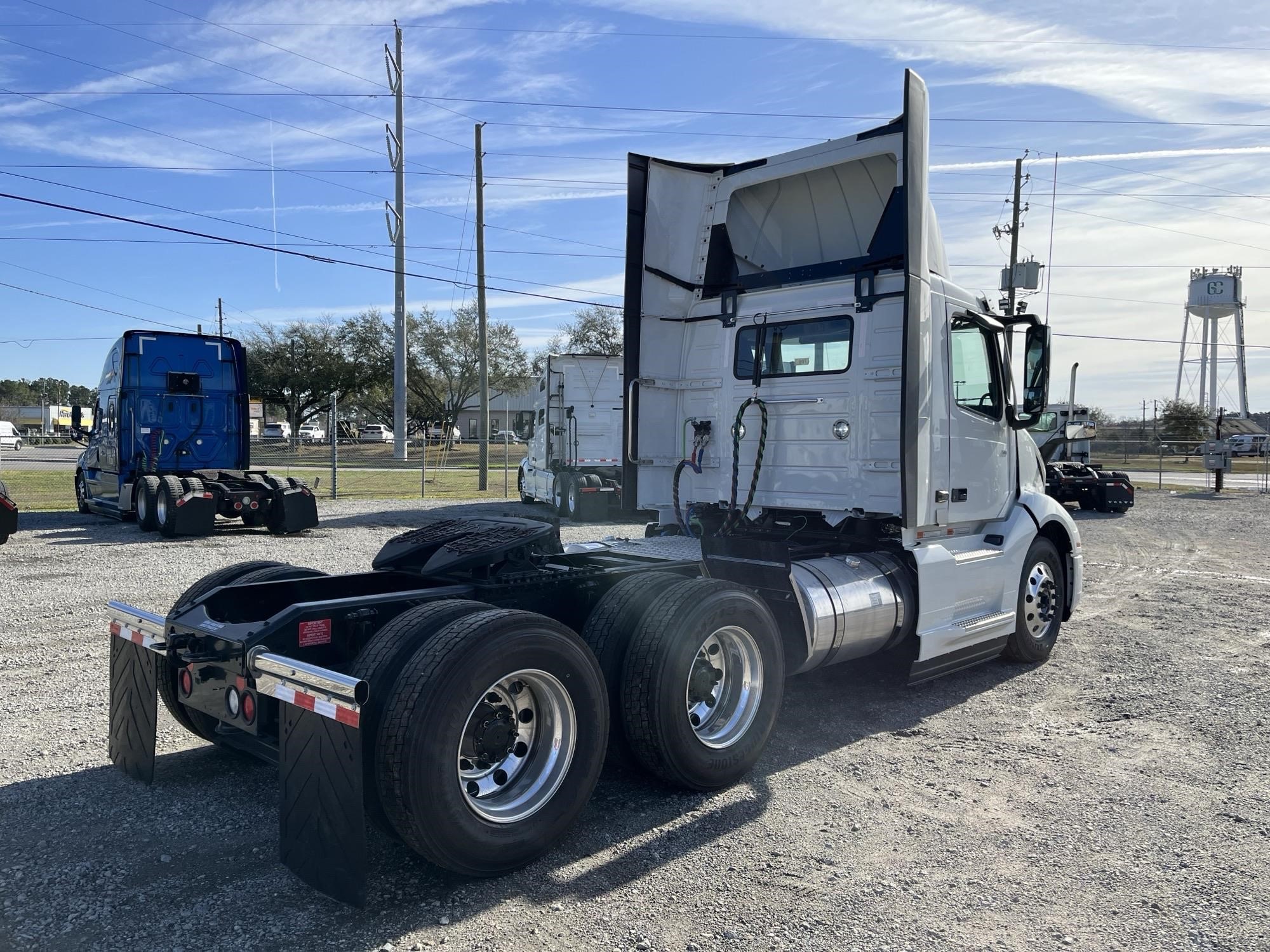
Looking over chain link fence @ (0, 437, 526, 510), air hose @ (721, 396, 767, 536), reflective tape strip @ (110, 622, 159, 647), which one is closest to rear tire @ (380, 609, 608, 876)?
reflective tape strip @ (110, 622, 159, 647)

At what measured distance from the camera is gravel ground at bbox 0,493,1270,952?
10.7 feet

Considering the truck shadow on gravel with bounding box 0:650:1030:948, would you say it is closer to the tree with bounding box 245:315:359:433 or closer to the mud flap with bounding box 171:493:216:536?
the mud flap with bounding box 171:493:216:536

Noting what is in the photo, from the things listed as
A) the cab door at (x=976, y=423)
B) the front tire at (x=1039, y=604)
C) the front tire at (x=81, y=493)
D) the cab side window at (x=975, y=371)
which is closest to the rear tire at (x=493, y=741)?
the cab door at (x=976, y=423)

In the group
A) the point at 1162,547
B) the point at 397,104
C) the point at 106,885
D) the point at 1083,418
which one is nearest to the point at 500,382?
the point at 397,104

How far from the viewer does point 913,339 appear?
18.9 ft

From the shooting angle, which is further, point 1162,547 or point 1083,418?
point 1083,418

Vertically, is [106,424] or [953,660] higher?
[106,424]

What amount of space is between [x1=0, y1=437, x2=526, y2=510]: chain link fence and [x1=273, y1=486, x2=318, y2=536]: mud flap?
18.1ft

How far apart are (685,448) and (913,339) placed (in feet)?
6.85

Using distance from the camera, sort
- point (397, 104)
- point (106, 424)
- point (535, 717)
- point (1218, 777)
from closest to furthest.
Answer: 1. point (535, 717)
2. point (1218, 777)
3. point (106, 424)
4. point (397, 104)

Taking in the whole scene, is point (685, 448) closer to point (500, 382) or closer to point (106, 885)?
point (106, 885)

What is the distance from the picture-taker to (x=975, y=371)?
6719 millimetres

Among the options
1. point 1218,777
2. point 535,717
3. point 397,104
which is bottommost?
point 1218,777

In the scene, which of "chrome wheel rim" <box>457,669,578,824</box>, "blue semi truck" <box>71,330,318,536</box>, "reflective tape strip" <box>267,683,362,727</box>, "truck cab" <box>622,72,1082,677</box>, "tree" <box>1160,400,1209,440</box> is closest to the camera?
"reflective tape strip" <box>267,683,362,727</box>
